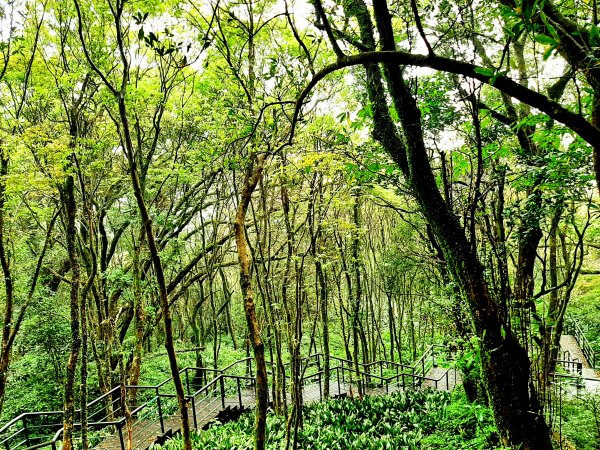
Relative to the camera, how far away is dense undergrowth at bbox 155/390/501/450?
6.43 m

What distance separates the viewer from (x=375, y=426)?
7855 mm

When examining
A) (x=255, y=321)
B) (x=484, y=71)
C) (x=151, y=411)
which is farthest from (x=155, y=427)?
(x=484, y=71)

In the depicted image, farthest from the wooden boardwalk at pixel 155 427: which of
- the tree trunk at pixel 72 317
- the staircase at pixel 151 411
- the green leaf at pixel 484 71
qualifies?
the green leaf at pixel 484 71

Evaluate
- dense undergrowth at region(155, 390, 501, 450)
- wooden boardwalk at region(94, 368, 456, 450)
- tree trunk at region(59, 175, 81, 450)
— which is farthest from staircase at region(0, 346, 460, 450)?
dense undergrowth at region(155, 390, 501, 450)

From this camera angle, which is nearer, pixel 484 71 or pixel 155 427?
pixel 484 71

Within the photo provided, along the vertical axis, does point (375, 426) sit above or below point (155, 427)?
below

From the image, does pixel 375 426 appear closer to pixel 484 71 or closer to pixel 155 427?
pixel 155 427

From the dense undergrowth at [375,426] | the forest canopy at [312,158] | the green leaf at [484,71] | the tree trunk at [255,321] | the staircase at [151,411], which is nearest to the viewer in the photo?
the green leaf at [484,71]

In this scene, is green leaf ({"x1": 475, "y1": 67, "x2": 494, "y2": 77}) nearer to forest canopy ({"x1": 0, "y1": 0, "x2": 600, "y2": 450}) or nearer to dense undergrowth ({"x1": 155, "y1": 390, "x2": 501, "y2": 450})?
forest canopy ({"x1": 0, "y1": 0, "x2": 600, "y2": 450})

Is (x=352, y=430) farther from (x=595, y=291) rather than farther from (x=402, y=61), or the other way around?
(x=595, y=291)

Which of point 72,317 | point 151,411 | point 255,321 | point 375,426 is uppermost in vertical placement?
point 72,317

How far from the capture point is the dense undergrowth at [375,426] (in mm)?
6428

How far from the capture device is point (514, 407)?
10.3 feet

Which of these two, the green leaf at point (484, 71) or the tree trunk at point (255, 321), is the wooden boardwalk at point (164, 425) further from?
the green leaf at point (484, 71)
